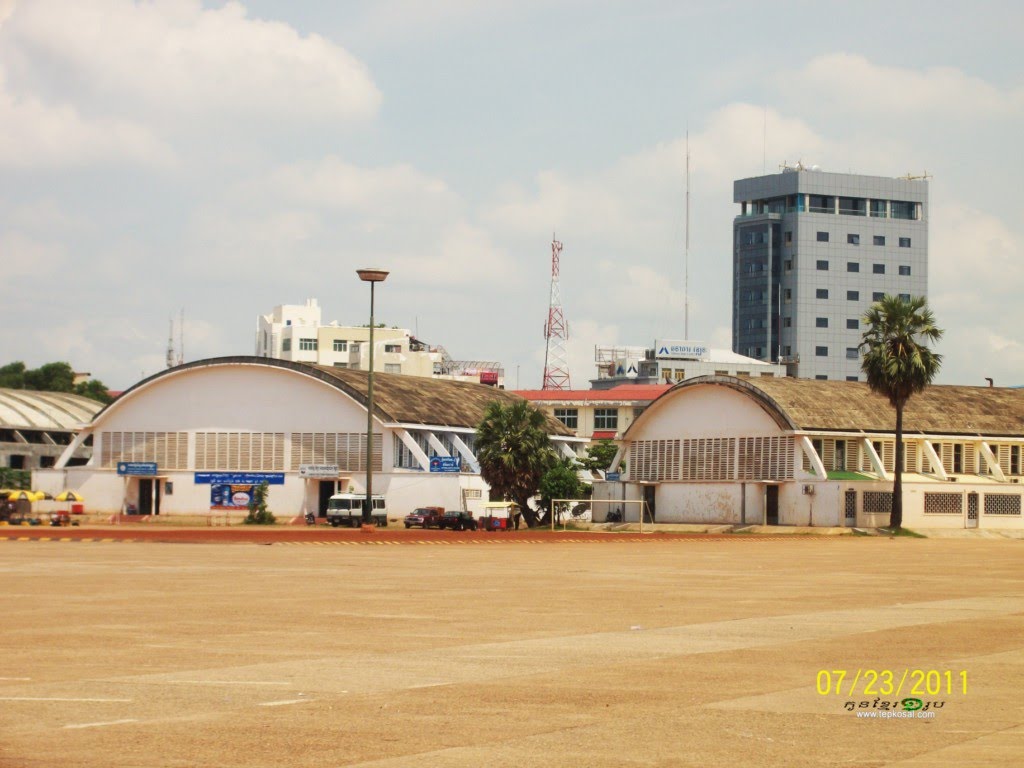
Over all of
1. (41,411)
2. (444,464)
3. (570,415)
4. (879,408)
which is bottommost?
(444,464)

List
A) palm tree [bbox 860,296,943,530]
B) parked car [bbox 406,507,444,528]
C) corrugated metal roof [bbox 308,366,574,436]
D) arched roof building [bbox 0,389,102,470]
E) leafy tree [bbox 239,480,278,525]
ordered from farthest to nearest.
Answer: arched roof building [bbox 0,389,102,470] → corrugated metal roof [bbox 308,366,574,436] → leafy tree [bbox 239,480,278,525] → parked car [bbox 406,507,444,528] → palm tree [bbox 860,296,943,530]

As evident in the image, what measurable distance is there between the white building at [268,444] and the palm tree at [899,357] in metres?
27.6

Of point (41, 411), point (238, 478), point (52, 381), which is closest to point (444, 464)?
point (238, 478)

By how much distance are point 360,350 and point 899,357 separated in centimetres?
8257

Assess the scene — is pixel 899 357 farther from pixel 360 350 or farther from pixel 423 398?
pixel 360 350

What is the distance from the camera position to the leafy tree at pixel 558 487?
8588 cm

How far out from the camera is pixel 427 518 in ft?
271

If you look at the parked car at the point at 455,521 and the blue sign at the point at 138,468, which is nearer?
the parked car at the point at 455,521

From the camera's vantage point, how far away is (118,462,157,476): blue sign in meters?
98.2
